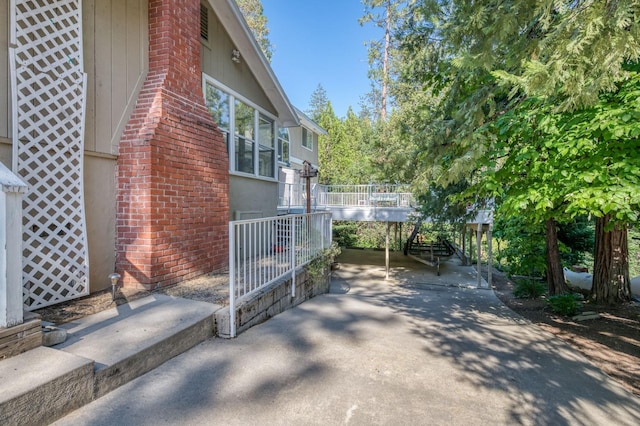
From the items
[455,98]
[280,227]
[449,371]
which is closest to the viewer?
[449,371]

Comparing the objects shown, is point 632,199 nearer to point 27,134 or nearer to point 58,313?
point 58,313

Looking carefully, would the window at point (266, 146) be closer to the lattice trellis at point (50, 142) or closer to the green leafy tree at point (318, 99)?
the lattice trellis at point (50, 142)

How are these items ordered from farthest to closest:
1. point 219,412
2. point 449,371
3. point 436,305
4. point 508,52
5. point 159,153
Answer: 1. point 436,305
2. point 159,153
3. point 508,52
4. point 449,371
5. point 219,412

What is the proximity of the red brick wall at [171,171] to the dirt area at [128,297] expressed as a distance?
179mm

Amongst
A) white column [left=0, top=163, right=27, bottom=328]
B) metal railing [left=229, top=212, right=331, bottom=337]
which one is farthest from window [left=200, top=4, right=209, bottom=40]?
white column [left=0, top=163, right=27, bottom=328]

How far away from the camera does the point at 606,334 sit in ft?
15.9

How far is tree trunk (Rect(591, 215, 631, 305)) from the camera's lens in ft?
20.9

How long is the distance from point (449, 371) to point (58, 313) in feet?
12.3

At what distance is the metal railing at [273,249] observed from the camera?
3592 millimetres

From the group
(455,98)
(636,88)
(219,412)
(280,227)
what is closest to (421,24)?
(455,98)

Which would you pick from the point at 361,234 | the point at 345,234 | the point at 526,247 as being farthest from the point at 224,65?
the point at 361,234

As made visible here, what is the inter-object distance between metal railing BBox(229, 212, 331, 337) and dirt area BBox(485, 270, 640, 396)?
3.87m

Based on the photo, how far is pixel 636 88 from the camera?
3109 millimetres

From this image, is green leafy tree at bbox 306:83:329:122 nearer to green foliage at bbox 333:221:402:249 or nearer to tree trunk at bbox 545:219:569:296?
green foliage at bbox 333:221:402:249
